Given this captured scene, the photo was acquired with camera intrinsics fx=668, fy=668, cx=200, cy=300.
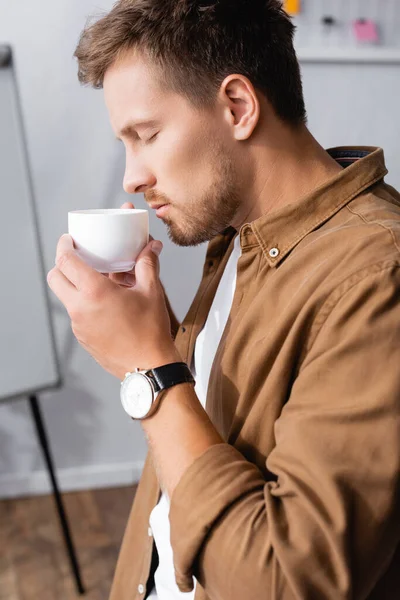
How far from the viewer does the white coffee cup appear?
90cm

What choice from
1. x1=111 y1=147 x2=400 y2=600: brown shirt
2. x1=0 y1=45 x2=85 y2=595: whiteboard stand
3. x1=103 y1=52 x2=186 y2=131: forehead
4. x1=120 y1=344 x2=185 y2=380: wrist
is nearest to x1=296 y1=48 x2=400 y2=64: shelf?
x1=0 y1=45 x2=85 y2=595: whiteboard stand

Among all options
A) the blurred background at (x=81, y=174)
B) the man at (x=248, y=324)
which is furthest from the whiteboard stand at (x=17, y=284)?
the man at (x=248, y=324)

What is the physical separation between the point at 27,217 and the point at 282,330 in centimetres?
106

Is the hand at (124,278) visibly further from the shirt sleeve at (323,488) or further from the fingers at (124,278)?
the shirt sleeve at (323,488)

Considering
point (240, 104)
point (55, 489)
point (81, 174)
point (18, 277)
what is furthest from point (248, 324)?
point (81, 174)

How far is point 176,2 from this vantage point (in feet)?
3.01

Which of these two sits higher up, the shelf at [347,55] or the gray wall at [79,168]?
the shelf at [347,55]

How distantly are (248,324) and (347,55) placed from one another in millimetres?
1471

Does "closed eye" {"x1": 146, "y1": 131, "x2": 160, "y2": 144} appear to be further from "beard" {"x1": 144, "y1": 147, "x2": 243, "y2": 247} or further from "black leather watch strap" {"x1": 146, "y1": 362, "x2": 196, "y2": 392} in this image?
"black leather watch strap" {"x1": 146, "y1": 362, "x2": 196, "y2": 392}

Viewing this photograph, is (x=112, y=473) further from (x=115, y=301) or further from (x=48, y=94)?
(x=115, y=301)

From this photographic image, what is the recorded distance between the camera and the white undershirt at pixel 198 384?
0.97m

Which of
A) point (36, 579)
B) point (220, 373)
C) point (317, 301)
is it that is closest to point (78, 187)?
point (36, 579)

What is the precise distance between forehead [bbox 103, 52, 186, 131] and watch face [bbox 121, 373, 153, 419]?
1.27 feet

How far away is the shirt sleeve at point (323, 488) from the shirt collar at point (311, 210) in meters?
0.20
